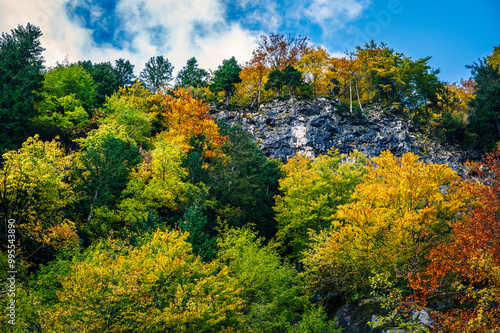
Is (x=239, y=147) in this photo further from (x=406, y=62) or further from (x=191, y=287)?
(x=406, y=62)

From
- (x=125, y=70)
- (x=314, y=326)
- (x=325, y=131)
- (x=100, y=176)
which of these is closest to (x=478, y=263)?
(x=314, y=326)

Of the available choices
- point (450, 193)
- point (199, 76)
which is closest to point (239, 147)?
point (450, 193)

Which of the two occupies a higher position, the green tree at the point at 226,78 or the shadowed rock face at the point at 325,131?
the green tree at the point at 226,78

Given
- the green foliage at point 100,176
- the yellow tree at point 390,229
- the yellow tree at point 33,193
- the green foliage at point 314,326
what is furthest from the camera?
the green foliage at point 100,176

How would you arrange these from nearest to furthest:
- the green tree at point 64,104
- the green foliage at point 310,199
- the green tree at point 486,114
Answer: the green foliage at point 310,199, the green tree at point 64,104, the green tree at point 486,114

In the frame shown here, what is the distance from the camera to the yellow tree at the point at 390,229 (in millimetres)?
16812

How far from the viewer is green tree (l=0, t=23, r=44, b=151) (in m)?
27.4

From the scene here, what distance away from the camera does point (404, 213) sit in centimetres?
1753

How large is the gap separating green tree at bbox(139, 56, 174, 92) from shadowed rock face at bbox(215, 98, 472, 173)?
20.0 metres

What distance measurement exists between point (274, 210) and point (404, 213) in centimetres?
1478

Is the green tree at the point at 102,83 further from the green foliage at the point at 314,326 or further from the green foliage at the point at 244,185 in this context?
the green foliage at the point at 314,326

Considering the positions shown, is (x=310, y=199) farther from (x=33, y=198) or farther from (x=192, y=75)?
(x=192, y=75)

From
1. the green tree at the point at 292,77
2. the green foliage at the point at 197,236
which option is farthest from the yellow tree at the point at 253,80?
the green foliage at the point at 197,236

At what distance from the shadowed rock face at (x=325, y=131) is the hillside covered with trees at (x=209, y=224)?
14.0 feet
